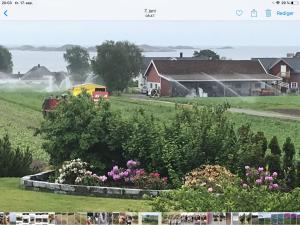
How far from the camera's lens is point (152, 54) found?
5.19 meters

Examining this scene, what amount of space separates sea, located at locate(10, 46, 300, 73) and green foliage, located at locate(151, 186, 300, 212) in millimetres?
884

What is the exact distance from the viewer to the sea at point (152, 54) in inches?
201

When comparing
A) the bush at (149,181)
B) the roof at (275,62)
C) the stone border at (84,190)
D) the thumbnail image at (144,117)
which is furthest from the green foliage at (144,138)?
the roof at (275,62)

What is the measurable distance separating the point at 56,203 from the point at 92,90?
773 mm

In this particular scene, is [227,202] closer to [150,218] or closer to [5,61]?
[150,218]

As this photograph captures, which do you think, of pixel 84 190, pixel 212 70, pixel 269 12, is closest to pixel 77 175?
pixel 84 190

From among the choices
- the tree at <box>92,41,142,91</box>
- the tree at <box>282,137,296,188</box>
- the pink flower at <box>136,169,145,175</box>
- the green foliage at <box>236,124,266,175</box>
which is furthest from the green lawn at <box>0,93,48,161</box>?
the tree at <box>282,137,296,188</box>

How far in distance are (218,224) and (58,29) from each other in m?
1.55

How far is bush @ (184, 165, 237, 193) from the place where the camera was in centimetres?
514

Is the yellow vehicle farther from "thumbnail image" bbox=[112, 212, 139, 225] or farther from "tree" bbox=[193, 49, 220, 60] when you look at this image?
"thumbnail image" bbox=[112, 212, 139, 225]

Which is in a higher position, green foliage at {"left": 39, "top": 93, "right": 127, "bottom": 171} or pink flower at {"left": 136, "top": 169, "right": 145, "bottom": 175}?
green foliage at {"left": 39, "top": 93, "right": 127, "bottom": 171}

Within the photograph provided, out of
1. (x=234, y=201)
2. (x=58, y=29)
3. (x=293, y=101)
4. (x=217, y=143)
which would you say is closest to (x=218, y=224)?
(x=234, y=201)

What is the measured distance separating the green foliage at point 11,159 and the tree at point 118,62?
0.75 metres

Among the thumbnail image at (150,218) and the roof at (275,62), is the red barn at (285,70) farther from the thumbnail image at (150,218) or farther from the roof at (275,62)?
the thumbnail image at (150,218)
